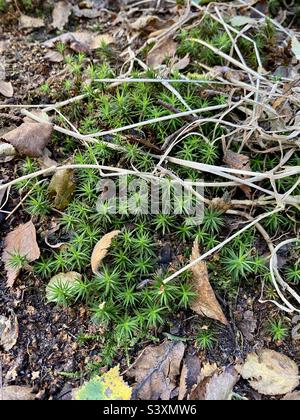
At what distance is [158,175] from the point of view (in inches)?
94.0

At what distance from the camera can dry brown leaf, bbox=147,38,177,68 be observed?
286 cm

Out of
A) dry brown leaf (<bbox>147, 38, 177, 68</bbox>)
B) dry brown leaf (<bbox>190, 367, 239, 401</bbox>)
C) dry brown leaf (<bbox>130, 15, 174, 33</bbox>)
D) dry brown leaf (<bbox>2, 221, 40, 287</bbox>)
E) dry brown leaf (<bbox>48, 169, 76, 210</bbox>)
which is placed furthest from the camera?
dry brown leaf (<bbox>130, 15, 174, 33</bbox>)

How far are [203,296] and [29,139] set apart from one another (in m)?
1.15

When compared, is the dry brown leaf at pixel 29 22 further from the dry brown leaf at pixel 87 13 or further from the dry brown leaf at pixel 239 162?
the dry brown leaf at pixel 239 162

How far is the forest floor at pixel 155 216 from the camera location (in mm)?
2092

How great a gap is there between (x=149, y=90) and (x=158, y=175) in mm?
520

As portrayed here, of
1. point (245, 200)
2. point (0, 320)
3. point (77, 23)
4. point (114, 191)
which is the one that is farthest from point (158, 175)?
point (77, 23)

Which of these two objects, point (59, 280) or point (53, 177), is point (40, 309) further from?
point (53, 177)

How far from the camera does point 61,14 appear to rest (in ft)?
10.4

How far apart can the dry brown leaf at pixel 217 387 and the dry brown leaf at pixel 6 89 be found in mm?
1807

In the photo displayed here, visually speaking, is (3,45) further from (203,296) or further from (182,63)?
(203,296)

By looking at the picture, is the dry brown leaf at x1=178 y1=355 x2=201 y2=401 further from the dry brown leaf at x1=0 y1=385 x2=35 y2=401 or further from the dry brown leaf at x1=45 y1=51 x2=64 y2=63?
the dry brown leaf at x1=45 y1=51 x2=64 y2=63

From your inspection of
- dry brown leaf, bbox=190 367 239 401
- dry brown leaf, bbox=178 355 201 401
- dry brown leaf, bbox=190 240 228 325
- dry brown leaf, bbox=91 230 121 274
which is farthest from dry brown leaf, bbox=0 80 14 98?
dry brown leaf, bbox=190 367 239 401
